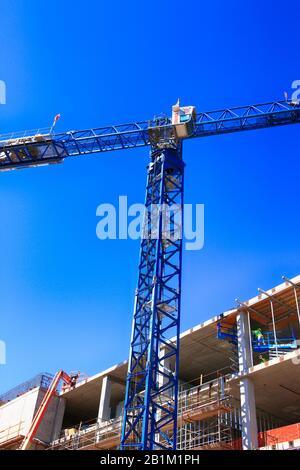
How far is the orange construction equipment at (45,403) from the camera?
39312 millimetres

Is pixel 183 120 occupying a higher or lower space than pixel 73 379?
higher

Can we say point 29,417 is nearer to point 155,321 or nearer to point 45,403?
point 45,403

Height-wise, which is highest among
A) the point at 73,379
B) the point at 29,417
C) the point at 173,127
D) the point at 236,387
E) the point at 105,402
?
the point at 173,127

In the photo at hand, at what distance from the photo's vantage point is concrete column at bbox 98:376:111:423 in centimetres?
3822

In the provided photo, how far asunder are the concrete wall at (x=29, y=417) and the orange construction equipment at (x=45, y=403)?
0.62 metres

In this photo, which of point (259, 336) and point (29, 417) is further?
point (29, 417)

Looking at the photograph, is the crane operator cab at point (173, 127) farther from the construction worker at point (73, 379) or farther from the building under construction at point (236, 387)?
the construction worker at point (73, 379)

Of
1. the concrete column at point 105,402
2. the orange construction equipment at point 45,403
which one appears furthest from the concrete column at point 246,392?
the orange construction equipment at point 45,403

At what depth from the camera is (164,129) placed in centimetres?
3594

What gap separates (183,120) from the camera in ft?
115

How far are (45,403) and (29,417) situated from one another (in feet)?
7.36

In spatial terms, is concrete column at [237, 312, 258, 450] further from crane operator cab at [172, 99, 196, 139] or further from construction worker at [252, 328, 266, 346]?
crane operator cab at [172, 99, 196, 139]

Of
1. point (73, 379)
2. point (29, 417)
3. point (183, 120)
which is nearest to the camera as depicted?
point (183, 120)

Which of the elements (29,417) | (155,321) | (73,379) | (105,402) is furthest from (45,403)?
(155,321)
